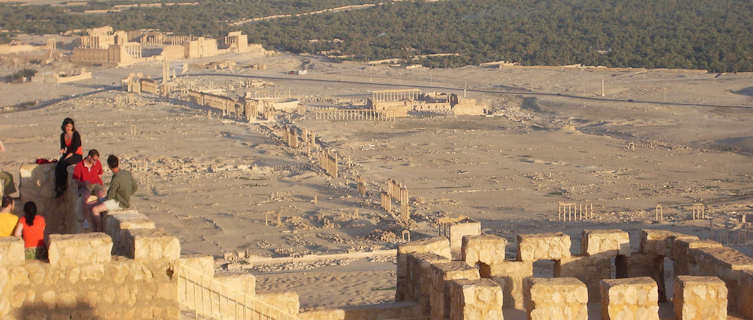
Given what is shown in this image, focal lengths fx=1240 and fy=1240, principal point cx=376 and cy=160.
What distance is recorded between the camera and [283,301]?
8539 mm

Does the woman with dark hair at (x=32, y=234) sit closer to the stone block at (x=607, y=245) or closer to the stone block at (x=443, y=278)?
the stone block at (x=443, y=278)

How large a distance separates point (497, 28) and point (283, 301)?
77563mm

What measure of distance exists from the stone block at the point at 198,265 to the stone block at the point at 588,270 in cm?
294

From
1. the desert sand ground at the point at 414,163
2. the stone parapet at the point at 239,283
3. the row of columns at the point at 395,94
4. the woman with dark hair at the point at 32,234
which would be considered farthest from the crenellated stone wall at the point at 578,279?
the row of columns at the point at 395,94

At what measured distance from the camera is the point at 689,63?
57625 millimetres

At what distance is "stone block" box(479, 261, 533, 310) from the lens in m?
9.31

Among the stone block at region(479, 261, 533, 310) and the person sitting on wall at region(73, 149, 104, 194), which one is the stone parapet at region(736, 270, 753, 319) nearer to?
the stone block at region(479, 261, 533, 310)

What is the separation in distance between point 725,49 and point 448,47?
1639cm

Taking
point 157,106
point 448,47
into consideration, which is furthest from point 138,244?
point 448,47

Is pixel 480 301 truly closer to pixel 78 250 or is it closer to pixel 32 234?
pixel 78 250

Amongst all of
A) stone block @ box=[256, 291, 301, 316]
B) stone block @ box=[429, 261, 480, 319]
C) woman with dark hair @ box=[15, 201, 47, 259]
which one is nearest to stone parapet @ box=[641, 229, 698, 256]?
stone block @ box=[429, 261, 480, 319]

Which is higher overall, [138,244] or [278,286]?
[138,244]

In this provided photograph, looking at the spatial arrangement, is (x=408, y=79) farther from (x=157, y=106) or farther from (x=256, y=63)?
(x=157, y=106)

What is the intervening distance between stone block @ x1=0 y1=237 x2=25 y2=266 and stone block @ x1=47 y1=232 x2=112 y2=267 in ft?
0.54
